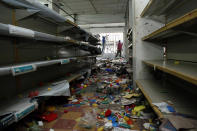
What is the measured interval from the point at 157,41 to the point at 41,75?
2507 mm

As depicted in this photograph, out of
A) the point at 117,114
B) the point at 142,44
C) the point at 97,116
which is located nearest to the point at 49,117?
the point at 97,116

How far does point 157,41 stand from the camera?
2682 millimetres

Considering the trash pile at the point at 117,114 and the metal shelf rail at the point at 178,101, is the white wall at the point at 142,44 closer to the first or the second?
the trash pile at the point at 117,114

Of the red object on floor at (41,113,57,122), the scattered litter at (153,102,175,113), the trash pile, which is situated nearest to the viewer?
the scattered litter at (153,102,175,113)

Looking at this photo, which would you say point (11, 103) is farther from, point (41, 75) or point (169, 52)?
point (169, 52)

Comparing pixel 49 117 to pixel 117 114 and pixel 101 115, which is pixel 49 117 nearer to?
pixel 101 115

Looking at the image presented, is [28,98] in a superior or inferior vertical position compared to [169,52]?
inferior

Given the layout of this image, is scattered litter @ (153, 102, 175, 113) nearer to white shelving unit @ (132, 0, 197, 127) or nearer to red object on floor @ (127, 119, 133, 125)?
white shelving unit @ (132, 0, 197, 127)

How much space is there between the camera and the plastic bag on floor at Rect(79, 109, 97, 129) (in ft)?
5.17

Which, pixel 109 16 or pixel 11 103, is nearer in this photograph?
pixel 11 103

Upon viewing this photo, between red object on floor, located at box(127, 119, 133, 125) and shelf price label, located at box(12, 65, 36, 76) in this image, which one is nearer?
shelf price label, located at box(12, 65, 36, 76)

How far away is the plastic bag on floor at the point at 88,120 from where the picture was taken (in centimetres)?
157

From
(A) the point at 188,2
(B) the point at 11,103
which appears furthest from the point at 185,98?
(B) the point at 11,103

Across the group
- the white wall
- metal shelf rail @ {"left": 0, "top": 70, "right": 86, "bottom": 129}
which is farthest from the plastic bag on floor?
the white wall
